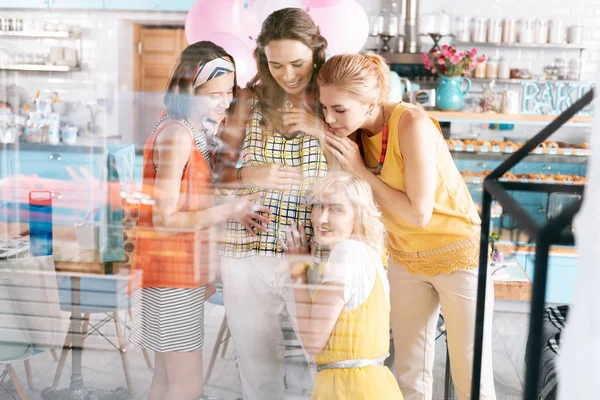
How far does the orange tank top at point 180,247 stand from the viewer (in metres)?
1.50

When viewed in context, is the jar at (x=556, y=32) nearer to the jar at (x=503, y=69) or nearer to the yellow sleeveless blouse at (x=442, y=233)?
the jar at (x=503, y=69)

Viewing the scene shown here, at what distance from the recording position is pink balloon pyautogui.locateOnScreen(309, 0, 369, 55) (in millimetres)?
1476

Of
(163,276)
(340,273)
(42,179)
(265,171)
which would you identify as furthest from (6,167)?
(340,273)

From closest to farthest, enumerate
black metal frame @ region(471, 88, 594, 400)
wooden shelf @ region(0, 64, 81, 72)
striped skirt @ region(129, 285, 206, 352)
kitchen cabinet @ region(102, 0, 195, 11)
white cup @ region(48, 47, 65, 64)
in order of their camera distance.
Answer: black metal frame @ region(471, 88, 594, 400) < striped skirt @ region(129, 285, 206, 352) < kitchen cabinet @ region(102, 0, 195, 11) < wooden shelf @ region(0, 64, 81, 72) < white cup @ region(48, 47, 65, 64)

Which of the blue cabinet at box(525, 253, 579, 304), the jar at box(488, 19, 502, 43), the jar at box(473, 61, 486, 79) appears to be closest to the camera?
the blue cabinet at box(525, 253, 579, 304)

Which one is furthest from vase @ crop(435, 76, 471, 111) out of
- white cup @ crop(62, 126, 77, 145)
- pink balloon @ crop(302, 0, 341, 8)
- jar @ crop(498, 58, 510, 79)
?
white cup @ crop(62, 126, 77, 145)

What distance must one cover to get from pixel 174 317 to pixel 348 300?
415 millimetres

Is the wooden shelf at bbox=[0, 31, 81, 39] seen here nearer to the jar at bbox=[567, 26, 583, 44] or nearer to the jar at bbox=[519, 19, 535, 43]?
the jar at bbox=[519, 19, 535, 43]

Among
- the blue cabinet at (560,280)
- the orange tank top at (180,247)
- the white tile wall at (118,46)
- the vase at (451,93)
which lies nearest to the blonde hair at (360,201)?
the orange tank top at (180,247)

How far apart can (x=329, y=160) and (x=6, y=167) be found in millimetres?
1527

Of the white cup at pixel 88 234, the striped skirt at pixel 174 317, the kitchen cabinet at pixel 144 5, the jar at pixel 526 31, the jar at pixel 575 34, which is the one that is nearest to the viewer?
the striped skirt at pixel 174 317

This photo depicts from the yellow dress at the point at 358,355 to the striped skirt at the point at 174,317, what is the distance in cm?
32

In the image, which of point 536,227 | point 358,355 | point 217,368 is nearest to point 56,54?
point 217,368

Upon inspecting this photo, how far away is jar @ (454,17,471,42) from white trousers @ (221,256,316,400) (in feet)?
3.45
